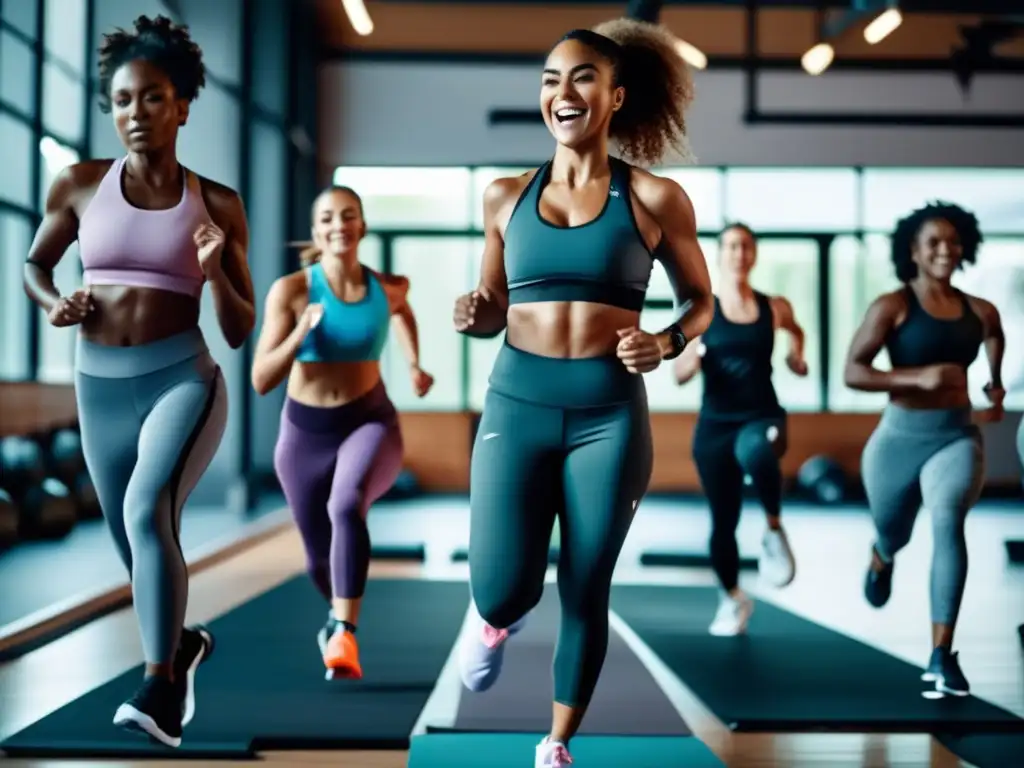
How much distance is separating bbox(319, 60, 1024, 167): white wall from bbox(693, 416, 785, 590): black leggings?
25.3 ft

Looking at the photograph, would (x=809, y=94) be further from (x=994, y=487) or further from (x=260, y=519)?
(x=260, y=519)

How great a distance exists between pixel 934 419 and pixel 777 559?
1248 millimetres

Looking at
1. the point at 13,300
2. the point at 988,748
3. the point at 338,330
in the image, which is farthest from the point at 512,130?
the point at 988,748

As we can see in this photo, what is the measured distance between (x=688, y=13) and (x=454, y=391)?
455cm

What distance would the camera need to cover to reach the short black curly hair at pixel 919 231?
12.2 feet

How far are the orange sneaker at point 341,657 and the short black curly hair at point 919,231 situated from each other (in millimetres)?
2190

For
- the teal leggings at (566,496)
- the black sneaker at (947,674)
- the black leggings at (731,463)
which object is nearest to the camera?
the teal leggings at (566,496)

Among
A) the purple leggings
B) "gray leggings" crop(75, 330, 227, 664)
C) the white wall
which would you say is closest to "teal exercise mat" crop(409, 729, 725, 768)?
"gray leggings" crop(75, 330, 227, 664)

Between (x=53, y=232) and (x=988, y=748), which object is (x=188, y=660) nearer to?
(x=53, y=232)

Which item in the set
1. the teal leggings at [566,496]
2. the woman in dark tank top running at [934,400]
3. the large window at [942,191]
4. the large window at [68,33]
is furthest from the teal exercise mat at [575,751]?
the large window at [942,191]

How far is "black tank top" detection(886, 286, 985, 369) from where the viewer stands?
11.9 ft

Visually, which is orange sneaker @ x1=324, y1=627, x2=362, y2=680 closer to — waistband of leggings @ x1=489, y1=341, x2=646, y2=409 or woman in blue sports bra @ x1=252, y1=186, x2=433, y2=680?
woman in blue sports bra @ x1=252, y1=186, x2=433, y2=680

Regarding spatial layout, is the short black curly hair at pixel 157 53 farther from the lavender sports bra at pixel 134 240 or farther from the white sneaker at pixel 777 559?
the white sneaker at pixel 777 559

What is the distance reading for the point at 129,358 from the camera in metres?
2.72
